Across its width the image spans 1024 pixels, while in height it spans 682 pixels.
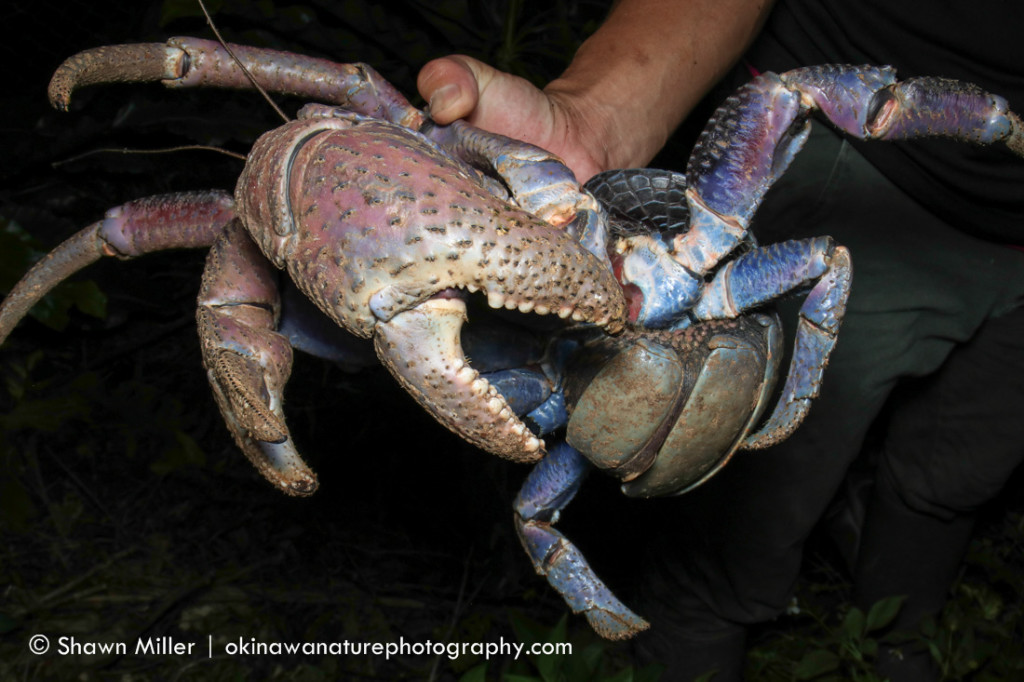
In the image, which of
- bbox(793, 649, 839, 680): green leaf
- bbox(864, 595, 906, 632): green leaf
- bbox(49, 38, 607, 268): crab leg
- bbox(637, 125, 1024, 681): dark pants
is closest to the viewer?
bbox(49, 38, 607, 268): crab leg

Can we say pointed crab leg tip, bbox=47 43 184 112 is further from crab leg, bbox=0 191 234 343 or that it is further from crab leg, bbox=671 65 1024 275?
crab leg, bbox=671 65 1024 275

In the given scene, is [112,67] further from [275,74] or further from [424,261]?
[424,261]

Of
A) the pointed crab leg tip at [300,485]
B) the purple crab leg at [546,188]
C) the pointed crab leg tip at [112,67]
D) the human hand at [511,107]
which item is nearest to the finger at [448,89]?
the human hand at [511,107]

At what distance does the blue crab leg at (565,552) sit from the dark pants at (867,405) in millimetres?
789

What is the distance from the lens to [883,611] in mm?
2562

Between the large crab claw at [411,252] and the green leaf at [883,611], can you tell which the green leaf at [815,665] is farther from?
the large crab claw at [411,252]

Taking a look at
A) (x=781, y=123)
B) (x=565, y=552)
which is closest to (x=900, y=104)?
(x=781, y=123)

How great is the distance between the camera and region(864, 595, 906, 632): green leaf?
2.54 meters

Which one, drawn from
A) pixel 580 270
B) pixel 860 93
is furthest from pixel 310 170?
pixel 860 93

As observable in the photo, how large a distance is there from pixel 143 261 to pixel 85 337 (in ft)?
1.52

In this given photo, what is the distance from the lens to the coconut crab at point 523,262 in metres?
0.88

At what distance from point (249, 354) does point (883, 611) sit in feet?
7.96

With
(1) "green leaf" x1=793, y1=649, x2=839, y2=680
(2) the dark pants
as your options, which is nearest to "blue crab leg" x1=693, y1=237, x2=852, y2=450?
(2) the dark pants

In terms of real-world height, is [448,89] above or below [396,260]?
above
